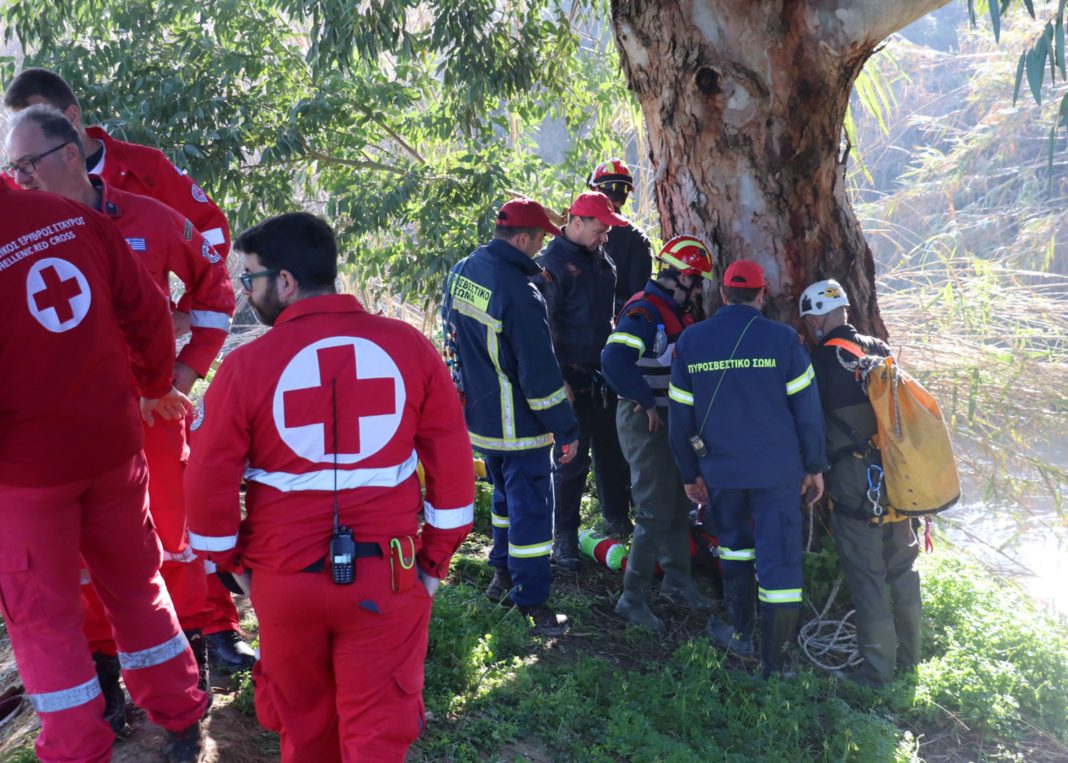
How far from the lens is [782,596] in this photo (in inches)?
198

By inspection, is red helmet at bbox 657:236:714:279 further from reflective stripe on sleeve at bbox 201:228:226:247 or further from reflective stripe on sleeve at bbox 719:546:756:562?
reflective stripe on sleeve at bbox 201:228:226:247

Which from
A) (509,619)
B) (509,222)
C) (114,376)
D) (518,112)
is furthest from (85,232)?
(518,112)

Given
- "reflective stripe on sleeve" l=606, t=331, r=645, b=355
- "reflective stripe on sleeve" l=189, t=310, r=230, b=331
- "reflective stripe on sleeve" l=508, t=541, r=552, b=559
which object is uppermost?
"reflective stripe on sleeve" l=189, t=310, r=230, b=331

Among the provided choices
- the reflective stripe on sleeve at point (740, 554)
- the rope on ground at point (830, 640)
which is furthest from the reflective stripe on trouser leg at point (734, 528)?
the rope on ground at point (830, 640)

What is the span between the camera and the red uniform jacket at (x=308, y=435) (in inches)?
107

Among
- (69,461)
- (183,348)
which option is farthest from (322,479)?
(183,348)

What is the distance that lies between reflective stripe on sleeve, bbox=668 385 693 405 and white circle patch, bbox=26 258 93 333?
295 cm

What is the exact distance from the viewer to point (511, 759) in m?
3.99

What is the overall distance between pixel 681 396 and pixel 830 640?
1838mm

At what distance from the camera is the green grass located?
4.26 meters

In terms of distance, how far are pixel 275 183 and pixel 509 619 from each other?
478 cm

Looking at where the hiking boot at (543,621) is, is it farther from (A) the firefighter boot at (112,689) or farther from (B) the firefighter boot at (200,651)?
(A) the firefighter boot at (112,689)

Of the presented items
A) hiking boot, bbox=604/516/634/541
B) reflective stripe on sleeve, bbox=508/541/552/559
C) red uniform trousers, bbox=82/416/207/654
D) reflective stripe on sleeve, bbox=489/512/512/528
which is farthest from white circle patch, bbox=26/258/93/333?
hiking boot, bbox=604/516/634/541

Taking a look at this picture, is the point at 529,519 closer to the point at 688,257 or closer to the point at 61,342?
the point at 688,257
